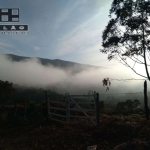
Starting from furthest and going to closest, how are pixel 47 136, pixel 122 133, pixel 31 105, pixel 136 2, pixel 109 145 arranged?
1. pixel 31 105
2. pixel 136 2
3. pixel 47 136
4. pixel 122 133
5. pixel 109 145

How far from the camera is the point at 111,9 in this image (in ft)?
37.3

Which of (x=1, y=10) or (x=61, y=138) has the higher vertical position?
(x=1, y=10)

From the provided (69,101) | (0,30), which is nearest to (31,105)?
(69,101)

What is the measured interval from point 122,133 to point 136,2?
7522mm

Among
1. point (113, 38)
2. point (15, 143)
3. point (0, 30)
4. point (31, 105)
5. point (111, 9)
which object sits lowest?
point (15, 143)

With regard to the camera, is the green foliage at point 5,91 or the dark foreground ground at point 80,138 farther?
the green foliage at point 5,91

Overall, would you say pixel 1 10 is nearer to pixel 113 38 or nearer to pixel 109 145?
pixel 113 38

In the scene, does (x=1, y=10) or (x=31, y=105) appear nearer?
(x=1, y=10)

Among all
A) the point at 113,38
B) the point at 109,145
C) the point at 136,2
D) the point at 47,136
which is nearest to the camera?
the point at 109,145

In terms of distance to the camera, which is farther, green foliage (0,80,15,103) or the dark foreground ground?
green foliage (0,80,15,103)

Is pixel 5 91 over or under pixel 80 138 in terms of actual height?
over

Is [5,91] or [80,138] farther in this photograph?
[5,91]

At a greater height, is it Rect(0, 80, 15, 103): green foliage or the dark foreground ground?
Rect(0, 80, 15, 103): green foliage

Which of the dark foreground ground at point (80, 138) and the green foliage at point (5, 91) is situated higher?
the green foliage at point (5, 91)
